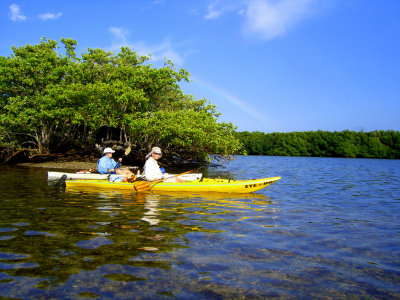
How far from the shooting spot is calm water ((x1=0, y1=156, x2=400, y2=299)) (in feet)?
12.3

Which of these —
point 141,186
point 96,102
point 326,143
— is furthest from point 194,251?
point 326,143

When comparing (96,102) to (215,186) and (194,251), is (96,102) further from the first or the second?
(194,251)

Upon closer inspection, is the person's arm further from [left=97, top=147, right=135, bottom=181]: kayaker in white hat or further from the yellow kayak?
[left=97, top=147, right=135, bottom=181]: kayaker in white hat

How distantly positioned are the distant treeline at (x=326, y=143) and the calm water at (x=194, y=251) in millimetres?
73982

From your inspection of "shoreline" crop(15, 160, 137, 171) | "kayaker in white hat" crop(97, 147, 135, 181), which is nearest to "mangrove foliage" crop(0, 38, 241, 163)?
"shoreline" crop(15, 160, 137, 171)

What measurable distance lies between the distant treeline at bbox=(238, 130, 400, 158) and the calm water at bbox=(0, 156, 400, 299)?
73982 mm

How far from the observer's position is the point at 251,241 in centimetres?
577

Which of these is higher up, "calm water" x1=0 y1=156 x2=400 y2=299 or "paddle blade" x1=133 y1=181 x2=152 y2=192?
"paddle blade" x1=133 y1=181 x2=152 y2=192

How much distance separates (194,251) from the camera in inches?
201

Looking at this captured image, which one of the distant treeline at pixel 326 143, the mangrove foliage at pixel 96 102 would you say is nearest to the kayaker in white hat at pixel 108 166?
the mangrove foliage at pixel 96 102

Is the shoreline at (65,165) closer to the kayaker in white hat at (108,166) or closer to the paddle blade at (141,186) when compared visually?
the kayaker in white hat at (108,166)

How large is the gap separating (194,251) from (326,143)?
80.1 meters

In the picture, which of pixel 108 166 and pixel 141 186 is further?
pixel 108 166

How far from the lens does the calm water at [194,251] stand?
3.76m
